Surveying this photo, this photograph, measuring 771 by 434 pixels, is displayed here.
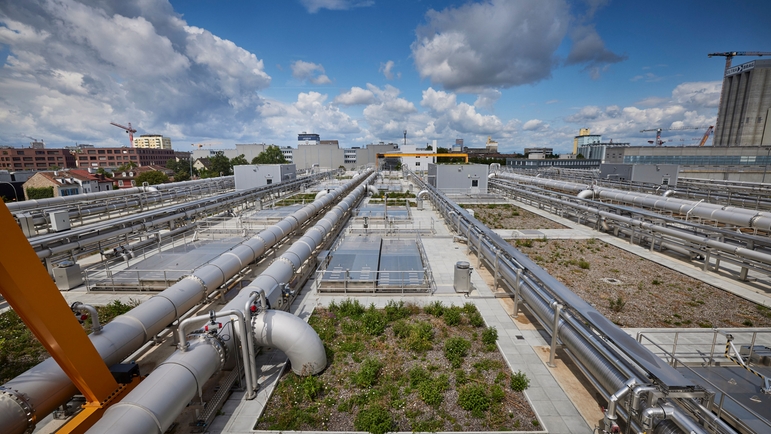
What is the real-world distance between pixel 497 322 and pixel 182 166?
110 meters

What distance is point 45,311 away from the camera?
214 inches

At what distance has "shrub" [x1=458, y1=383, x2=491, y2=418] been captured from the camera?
7.79m

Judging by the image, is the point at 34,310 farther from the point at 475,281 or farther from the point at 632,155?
the point at 632,155

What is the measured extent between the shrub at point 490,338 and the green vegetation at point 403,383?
31 millimetres

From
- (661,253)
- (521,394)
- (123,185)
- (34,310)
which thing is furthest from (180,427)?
(123,185)

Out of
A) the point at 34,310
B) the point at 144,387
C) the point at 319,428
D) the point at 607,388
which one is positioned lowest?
the point at 319,428

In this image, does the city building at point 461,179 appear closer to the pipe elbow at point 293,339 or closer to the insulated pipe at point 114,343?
the insulated pipe at point 114,343

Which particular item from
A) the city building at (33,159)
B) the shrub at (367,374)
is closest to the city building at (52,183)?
the shrub at (367,374)

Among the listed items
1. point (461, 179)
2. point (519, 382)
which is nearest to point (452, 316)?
point (519, 382)

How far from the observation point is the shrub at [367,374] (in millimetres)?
8695

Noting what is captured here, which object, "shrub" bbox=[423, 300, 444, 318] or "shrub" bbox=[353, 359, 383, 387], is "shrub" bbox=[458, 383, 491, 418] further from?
"shrub" bbox=[423, 300, 444, 318]

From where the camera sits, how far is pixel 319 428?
7426mm

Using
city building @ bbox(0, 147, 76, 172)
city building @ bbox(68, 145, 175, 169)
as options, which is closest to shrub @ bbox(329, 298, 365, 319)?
city building @ bbox(68, 145, 175, 169)

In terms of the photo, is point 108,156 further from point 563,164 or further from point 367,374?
point 367,374
